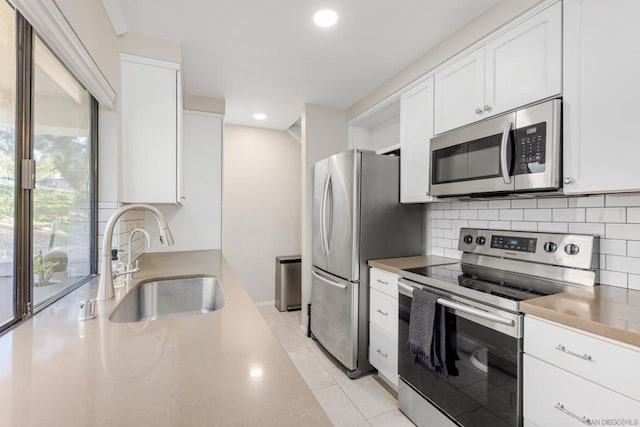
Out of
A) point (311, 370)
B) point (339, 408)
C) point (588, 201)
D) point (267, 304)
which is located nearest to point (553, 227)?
point (588, 201)

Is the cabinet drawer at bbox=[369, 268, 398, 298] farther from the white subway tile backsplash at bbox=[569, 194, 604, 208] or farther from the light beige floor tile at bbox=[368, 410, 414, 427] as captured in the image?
the white subway tile backsplash at bbox=[569, 194, 604, 208]

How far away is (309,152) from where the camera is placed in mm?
3109

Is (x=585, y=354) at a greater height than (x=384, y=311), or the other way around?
(x=585, y=354)

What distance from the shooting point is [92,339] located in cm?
85

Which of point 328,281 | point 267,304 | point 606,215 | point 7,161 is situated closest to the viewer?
point 7,161

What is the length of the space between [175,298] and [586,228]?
7.52ft

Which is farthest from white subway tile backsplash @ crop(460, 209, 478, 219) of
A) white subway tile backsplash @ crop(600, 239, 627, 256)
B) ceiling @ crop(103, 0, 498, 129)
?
ceiling @ crop(103, 0, 498, 129)

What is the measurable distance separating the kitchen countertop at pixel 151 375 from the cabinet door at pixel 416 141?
1.63m

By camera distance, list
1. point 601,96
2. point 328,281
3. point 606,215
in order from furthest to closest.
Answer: point 328,281
point 606,215
point 601,96

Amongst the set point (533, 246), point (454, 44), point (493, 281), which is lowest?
point (493, 281)

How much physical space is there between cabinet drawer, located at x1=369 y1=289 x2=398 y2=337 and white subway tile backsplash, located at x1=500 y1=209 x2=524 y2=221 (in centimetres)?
91

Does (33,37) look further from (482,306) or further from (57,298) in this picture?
(482,306)

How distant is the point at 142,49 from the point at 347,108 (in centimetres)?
200

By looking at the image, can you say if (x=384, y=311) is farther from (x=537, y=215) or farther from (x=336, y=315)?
(x=537, y=215)
